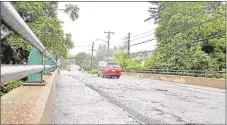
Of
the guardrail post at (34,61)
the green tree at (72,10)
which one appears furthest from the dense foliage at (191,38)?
the guardrail post at (34,61)

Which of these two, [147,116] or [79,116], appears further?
[147,116]

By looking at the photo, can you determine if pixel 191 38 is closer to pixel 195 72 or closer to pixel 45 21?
pixel 195 72

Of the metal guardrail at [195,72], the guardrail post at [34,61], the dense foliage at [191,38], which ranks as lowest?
the metal guardrail at [195,72]

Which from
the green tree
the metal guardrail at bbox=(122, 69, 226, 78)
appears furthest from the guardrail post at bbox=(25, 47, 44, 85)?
the green tree

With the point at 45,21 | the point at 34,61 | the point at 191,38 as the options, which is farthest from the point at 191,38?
the point at 34,61

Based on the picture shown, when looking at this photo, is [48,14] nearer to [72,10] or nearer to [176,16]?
[72,10]

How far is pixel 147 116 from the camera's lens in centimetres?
507

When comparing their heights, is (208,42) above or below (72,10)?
below

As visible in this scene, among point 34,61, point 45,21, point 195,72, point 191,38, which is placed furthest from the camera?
point 191,38

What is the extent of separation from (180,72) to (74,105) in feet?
68.8

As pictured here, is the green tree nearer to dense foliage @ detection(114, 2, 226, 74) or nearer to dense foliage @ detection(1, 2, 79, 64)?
dense foliage @ detection(1, 2, 79, 64)

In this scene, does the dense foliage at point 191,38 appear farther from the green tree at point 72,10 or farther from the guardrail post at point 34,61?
the guardrail post at point 34,61

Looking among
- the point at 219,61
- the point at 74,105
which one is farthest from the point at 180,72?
the point at 74,105

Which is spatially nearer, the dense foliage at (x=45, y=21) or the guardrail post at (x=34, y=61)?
the guardrail post at (x=34, y=61)
